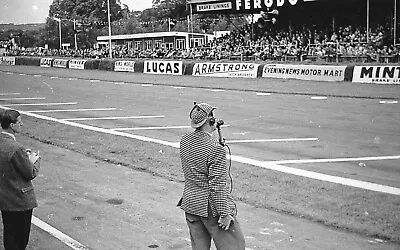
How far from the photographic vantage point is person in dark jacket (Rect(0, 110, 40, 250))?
6.68 m

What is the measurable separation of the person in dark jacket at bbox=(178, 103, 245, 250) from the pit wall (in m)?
25.9

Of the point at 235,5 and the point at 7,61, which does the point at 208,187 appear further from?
the point at 7,61

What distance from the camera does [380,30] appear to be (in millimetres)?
45969

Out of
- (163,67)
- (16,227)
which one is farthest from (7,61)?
(16,227)

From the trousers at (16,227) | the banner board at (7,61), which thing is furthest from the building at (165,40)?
the trousers at (16,227)

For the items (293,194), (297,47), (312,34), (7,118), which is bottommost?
(293,194)

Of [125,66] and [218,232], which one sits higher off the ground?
[125,66]

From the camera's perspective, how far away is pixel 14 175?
266 inches

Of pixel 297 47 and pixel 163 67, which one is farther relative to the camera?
pixel 163 67

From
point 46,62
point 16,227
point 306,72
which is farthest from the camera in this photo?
point 46,62

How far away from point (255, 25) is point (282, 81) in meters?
22.8

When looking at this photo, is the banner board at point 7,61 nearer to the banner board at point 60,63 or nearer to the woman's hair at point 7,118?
the banner board at point 60,63

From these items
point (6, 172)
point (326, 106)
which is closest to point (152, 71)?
point (326, 106)

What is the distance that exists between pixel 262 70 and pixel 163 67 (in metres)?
11.3
